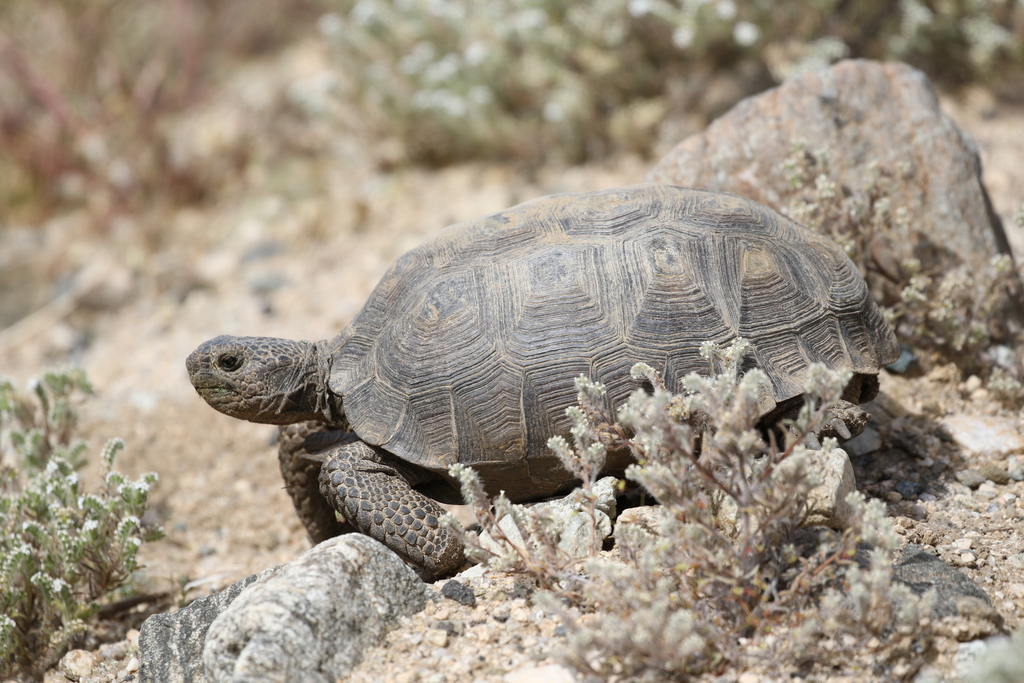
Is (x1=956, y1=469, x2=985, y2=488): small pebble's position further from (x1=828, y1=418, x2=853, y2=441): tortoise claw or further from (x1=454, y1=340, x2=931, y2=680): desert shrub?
(x1=454, y1=340, x2=931, y2=680): desert shrub

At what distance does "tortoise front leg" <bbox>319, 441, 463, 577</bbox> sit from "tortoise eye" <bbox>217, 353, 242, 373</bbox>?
59 centimetres

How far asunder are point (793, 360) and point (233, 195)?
6859 millimetres

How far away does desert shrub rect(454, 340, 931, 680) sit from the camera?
2145mm

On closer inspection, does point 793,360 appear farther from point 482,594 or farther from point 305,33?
point 305,33

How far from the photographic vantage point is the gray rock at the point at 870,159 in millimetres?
4094

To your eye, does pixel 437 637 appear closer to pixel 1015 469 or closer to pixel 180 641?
pixel 180 641

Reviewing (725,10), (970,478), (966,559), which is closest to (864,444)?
(970,478)

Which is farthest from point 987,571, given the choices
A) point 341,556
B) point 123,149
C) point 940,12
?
point 123,149

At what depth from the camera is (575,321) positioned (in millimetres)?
3008

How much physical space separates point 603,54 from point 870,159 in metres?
2.93

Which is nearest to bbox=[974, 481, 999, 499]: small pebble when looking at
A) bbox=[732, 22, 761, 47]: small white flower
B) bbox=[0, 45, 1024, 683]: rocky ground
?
bbox=[0, 45, 1024, 683]: rocky ground

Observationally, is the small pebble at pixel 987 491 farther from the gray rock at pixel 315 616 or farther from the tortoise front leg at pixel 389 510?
the gray rock at pixel 315 616

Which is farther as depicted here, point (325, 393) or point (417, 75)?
point (417, 75)

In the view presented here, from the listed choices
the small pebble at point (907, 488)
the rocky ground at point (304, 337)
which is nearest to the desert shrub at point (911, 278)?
the rocky ground at point (304, 337)
